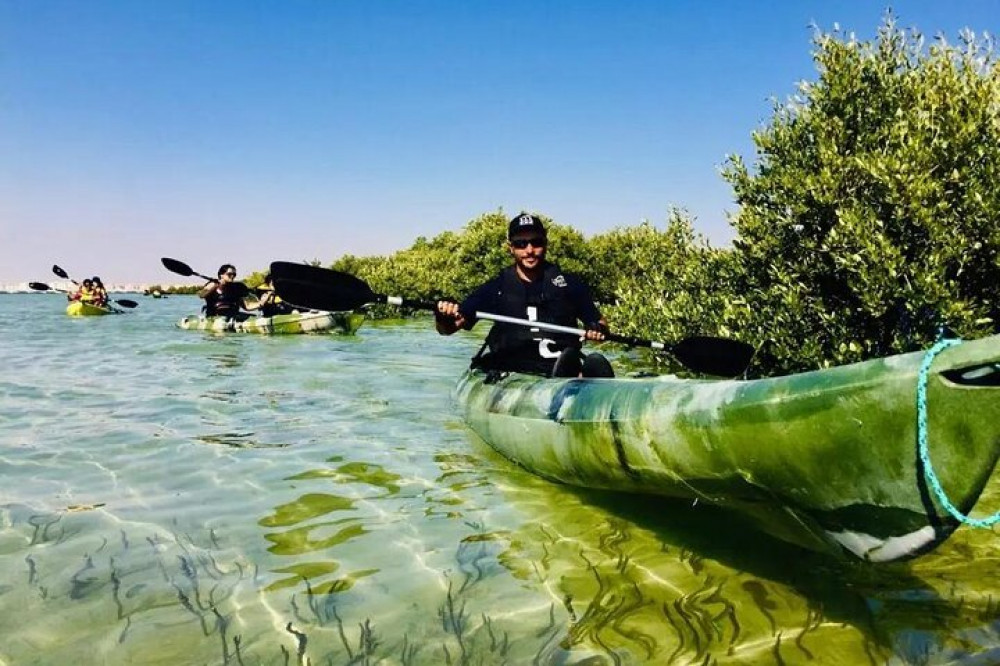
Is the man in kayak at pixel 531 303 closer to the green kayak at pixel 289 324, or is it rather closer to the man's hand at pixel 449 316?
the man's hand at pixel 449 316

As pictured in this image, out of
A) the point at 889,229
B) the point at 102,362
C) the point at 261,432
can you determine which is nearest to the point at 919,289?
the point at 889,229

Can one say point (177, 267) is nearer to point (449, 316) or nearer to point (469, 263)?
point (449, 316)

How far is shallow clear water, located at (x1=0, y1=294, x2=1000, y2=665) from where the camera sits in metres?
3.59

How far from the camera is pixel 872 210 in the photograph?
9117mm

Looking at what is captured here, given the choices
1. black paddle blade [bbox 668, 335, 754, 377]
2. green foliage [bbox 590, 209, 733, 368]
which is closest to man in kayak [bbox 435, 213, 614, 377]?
black paddle blade [bbox 668, 335, 754, 377]

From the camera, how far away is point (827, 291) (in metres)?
10.3

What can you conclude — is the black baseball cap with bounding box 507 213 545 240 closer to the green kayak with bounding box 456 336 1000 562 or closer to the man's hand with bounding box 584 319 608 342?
the man's hand with bounding box 584 319 608 342

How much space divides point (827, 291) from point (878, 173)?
1924 millimetres

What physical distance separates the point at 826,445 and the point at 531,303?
179 inches

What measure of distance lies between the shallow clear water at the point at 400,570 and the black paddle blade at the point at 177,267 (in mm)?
12269

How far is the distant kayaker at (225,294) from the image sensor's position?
22938 millimetres

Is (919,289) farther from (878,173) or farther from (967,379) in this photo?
(967,379)

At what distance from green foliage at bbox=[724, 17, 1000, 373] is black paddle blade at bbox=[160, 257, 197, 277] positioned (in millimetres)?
15283

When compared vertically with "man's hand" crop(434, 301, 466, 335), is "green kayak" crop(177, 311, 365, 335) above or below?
below
